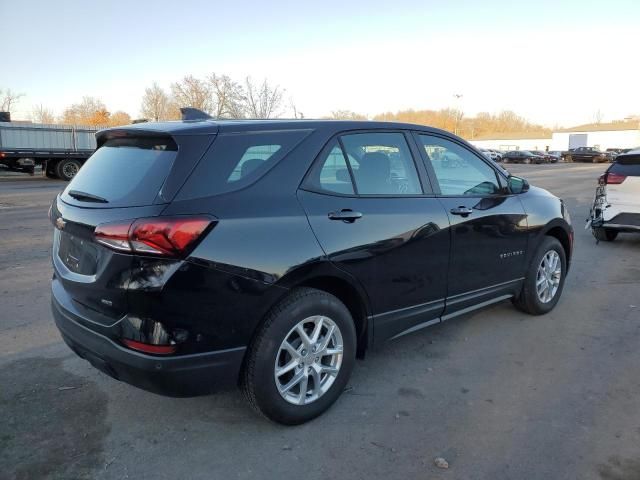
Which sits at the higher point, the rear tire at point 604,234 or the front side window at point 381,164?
the front side window at point 381,164

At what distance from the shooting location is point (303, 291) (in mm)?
2939

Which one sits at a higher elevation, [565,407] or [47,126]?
[47,126]

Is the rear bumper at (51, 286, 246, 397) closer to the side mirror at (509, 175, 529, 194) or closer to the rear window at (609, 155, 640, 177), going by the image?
the side mirror at (509, 175, 529, 194)

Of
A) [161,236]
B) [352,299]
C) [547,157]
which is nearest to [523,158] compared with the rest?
[547,157]

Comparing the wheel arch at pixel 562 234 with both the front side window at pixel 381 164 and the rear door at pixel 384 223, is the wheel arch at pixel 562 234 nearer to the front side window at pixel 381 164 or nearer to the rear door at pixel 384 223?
the rear door at pixel 384 223

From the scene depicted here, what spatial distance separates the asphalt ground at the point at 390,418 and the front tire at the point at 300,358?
0.16 meters

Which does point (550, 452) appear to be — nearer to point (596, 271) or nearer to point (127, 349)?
point (127, 349)

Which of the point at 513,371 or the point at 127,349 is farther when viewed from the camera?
the point at 513,371

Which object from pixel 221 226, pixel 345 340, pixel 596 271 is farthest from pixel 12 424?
pixel 596 271

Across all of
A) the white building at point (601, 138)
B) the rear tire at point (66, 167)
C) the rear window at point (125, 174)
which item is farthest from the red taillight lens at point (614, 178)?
the white building at point (601, 138)

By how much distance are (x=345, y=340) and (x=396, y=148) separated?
4.63ft

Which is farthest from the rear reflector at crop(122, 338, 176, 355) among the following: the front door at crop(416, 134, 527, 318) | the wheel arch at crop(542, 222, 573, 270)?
the wheel arch at crop(542, 222, 573, 270)

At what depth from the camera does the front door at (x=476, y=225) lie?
3.85m

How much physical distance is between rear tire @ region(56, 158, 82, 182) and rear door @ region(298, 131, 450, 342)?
70.8ft
